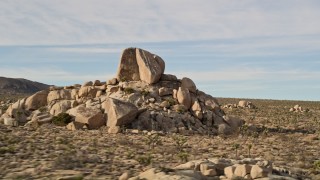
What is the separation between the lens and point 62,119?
40719 millimetres

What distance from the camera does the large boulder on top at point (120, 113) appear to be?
126 feet

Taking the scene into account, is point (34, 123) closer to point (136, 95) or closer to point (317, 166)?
point (136, 95)

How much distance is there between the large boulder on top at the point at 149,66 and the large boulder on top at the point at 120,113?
8165mm

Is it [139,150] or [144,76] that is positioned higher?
[144,76]

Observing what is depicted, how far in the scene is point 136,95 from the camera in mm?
45719

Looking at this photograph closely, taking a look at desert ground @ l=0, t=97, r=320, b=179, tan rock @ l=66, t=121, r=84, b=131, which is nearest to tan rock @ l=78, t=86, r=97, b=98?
tan rock @ l=66, t=121, r=84, b=131

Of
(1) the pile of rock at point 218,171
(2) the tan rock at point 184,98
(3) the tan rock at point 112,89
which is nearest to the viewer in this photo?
(1) the pile of rock at point 218,171

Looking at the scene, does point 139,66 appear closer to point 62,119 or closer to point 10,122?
point 62,119

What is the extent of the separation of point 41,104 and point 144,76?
1338 centimetres

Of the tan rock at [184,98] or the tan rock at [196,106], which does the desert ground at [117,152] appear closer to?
the tan rock at [196,106]

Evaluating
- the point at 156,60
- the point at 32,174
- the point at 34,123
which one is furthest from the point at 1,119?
the point at 32,174

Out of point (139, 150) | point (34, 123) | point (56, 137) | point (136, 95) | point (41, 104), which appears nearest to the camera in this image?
point (139, 150)

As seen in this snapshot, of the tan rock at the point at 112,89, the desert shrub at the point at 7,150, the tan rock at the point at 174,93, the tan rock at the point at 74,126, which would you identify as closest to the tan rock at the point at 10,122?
the tan rock at the point at 74,126

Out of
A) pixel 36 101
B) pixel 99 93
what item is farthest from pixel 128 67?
pixel 36 101
